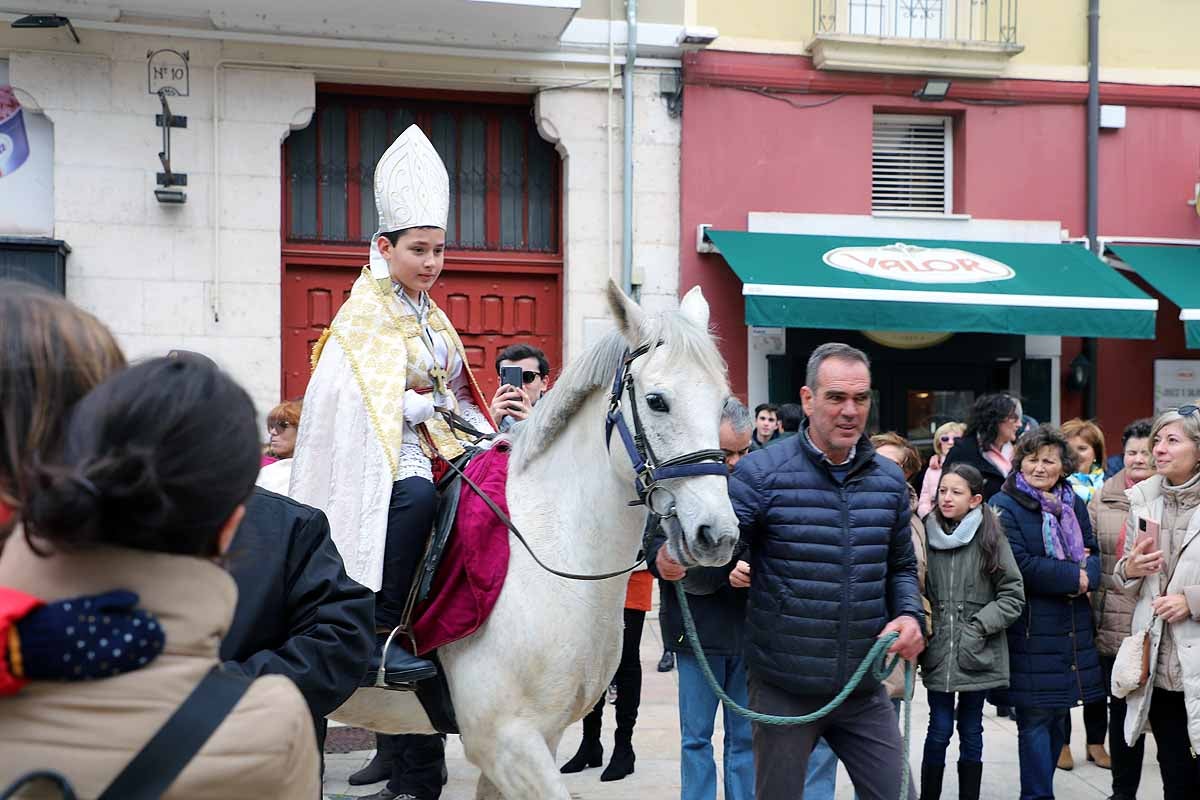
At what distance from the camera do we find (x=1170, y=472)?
5309 mm

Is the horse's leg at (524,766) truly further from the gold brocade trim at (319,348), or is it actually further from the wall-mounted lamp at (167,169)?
the wall-mounted lamp at (167,169)

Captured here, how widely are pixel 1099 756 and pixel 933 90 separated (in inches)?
292

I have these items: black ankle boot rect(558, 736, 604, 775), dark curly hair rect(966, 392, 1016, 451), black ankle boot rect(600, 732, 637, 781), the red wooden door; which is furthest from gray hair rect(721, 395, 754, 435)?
the red wooden door

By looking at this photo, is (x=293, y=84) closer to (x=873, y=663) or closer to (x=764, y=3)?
(x=764, y=3)

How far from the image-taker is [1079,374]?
38.9ft

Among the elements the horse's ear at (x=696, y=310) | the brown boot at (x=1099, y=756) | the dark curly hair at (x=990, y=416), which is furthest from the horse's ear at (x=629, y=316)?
the brown boot at (x=1099, y=756)

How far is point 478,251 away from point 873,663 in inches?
327

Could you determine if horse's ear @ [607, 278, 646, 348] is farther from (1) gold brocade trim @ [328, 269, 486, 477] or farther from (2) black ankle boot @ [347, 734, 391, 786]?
(2) black ankle boot @ [347, 734, 391, 786]

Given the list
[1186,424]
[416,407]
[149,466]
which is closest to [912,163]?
[1186,424]

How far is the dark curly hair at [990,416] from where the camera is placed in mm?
7684

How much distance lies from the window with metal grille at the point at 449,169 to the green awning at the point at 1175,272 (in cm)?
611

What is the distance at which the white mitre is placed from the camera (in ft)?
14.3

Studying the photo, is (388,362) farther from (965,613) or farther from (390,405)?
(965,613)

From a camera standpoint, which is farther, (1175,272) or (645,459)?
(1175,272)
